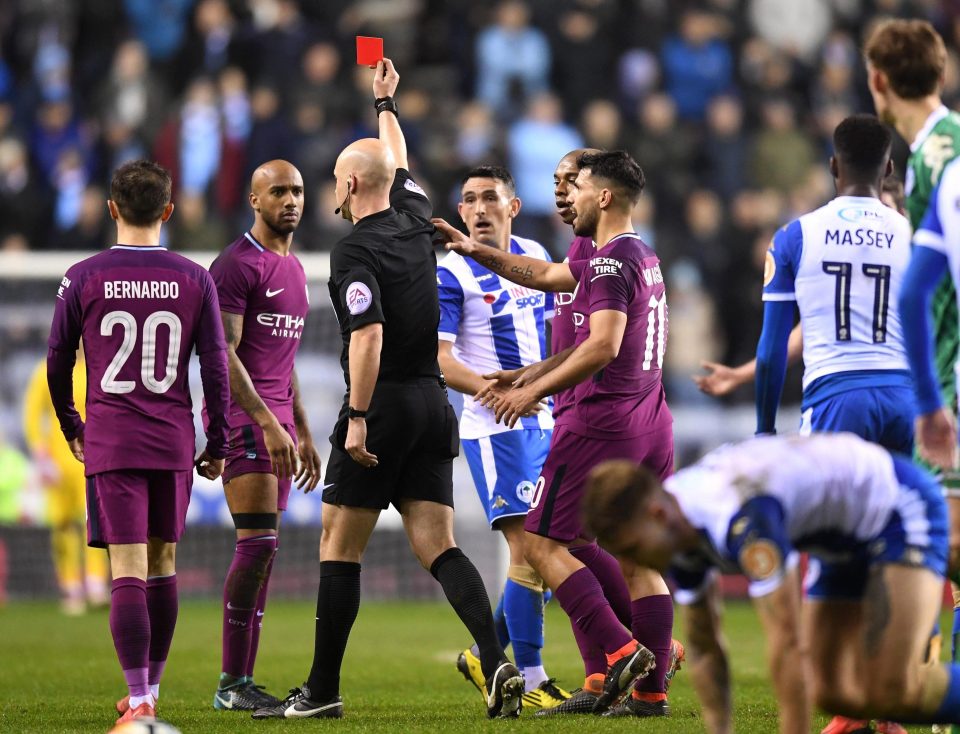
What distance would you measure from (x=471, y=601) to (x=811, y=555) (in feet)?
6.95

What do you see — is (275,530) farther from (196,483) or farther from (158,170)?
(196,483)

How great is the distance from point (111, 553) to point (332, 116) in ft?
35.9

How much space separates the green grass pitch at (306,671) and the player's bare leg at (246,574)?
0.75 feet

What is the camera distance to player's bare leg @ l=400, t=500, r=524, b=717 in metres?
6.55

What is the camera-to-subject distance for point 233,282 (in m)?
7.52

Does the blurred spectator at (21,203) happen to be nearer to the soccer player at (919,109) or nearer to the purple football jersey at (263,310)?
the purple football jersey at (263,310)

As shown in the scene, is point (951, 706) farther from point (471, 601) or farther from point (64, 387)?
point (64, 387)

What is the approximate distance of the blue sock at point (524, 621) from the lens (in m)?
7.70

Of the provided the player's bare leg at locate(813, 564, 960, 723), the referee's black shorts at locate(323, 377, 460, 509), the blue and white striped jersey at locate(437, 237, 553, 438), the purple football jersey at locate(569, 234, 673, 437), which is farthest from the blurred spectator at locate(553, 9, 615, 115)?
the player's bare leg at locate(813, 564, 960, 723)

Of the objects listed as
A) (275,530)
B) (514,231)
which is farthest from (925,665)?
(514,231)

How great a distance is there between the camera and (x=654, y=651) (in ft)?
22.6

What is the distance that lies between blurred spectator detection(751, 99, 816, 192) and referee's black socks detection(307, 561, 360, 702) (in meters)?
11.5

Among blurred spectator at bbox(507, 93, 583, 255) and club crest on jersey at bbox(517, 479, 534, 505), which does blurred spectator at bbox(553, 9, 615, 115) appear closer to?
blurred spectator at bbox(507, 93, 583, 255)

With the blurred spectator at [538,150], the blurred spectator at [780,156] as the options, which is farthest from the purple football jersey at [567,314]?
the blurred spectator at [780,156]
